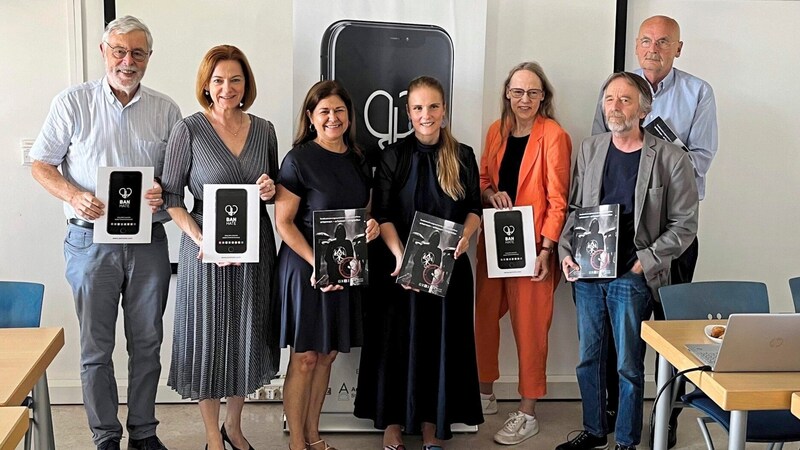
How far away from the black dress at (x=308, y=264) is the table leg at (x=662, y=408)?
4.08 ft

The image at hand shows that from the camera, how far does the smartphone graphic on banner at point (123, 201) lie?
316 centimetres

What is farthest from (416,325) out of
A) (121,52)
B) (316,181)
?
(121,52)

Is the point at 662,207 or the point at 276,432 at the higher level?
the point at 662,207

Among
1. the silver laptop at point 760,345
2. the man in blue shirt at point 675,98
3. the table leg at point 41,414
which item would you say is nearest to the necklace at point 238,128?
the table leg at point 41,414

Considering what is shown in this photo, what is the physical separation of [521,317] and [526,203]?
54 centimetres

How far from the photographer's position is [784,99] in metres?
4.29

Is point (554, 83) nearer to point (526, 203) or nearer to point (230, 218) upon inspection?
point (526, 203)

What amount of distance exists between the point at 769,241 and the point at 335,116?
260 cm

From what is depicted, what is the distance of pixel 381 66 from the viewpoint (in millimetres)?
3789

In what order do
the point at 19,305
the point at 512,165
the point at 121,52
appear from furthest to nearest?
the point at 512,165 → the point at 121,52 → the point at 19,305

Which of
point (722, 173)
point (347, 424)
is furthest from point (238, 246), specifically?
point (722, 173)

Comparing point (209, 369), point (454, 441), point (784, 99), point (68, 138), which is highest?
point (784, 99)

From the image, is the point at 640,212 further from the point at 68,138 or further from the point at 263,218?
the point at 68,138

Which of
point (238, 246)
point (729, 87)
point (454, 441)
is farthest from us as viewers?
point (729, 87)
